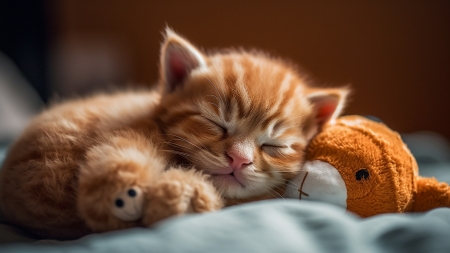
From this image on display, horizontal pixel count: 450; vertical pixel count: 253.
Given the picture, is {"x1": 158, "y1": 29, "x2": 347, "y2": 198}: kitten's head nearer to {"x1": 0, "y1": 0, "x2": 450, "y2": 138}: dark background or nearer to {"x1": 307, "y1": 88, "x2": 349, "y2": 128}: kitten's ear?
{"x1": 307, "y1": 88, "x2": 349, "y2": 128}: kitten's ear

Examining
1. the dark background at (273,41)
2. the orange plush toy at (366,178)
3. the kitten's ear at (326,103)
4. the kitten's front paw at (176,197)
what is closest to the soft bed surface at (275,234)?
the kitten's front paw at (176,197)

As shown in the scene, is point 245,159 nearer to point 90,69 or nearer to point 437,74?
point 437,74

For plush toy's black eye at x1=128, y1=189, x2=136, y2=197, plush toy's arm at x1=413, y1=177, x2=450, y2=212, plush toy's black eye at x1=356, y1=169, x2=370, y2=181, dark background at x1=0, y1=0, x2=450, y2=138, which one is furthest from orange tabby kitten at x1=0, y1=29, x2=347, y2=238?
dark background at x1=0, y1=0, x2=450, y2=138

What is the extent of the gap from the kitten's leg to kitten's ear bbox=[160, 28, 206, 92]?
38cm

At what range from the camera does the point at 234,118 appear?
92cm

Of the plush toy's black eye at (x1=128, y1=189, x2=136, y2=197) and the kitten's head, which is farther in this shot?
the kitten's head

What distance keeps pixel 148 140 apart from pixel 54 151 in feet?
0.68

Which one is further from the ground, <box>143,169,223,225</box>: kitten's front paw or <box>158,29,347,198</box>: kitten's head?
<box>158,29,347,198</box>: kitten's head

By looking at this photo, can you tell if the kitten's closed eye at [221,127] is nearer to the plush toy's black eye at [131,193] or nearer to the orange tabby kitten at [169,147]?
the orange tabby kitten at [169,147]

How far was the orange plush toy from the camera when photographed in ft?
2.92

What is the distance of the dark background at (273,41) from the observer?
121 inches

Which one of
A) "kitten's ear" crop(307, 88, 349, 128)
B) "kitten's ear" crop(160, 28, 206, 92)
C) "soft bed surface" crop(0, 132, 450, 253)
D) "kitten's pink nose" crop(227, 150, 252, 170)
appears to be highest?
"kitten's ear" crop(160, 28, 206, 92)

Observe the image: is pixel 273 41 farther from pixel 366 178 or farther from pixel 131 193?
pixel 131 193

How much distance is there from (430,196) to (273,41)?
2.61 m
